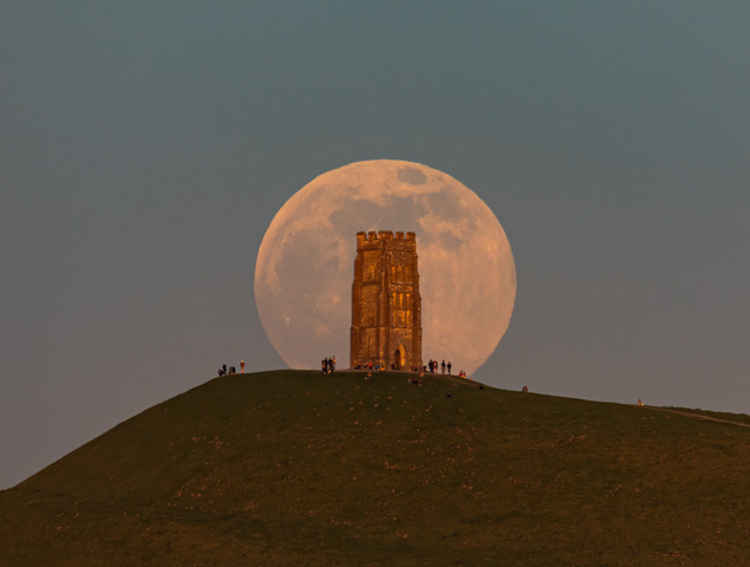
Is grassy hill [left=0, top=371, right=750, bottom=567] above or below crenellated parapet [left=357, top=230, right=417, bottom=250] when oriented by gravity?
below

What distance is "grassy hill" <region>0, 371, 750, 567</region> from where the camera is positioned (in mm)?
60000

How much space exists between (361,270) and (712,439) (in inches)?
2219

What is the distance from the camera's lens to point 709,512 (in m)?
62.0

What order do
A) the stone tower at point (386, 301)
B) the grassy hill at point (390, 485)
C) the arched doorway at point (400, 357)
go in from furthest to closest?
the stone tower at point (386, 301), the arched doorway at point (400, 357), the grassy hill at point (390, 485)

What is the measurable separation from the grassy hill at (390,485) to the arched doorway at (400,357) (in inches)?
1209

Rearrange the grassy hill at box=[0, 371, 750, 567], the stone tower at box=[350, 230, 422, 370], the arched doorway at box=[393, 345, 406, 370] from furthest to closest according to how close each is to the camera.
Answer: the stone tower at box=[350, 230, 422, 370] → the arched doorway at box=[393, 345, 406, 370] → the grassy hill at box=[0, 371, 750, 567]

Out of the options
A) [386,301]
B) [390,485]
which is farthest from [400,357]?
[390,485]

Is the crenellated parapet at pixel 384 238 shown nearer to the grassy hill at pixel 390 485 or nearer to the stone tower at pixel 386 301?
the stone tower at pixel 386 301

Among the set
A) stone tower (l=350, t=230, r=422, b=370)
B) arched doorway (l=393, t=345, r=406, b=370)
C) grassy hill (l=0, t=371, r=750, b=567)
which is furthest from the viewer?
stone tower (l=350, t=230, r=422, b=370)

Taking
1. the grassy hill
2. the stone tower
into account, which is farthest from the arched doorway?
the grassy hill

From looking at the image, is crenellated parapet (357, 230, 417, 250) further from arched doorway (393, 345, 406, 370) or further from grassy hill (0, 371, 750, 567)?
grassy hill (0, 371, 750, 567)

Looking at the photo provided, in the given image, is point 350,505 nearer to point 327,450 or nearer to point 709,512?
point 327,450

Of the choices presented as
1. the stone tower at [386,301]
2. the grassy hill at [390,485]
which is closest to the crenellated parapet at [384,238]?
the stone tower at [386,301]

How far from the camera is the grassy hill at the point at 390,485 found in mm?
60000
